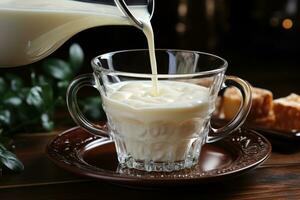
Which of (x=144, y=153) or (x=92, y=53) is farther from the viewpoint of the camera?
(x=92, y=53)

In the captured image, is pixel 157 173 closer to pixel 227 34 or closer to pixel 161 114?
pixel 161 114

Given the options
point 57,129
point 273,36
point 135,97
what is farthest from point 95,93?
point 273,36

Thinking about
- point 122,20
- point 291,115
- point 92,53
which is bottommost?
point 92,53

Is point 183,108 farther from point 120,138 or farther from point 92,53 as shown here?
point 92,53

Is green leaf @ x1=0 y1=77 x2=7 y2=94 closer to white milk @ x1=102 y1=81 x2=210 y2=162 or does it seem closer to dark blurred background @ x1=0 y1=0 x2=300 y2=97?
white milk @ x1=102 y1=81 x2=210 y2=162

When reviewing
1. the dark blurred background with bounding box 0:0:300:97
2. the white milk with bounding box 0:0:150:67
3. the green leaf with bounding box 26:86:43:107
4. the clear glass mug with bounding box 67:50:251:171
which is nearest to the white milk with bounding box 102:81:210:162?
the clear glass mug with bounding box 67:50:251:171

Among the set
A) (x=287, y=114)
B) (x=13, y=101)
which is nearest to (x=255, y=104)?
(x=287, y=114)
